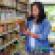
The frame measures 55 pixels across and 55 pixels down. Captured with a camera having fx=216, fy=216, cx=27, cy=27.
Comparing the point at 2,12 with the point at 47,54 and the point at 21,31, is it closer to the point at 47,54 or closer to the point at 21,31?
the point at 21,31

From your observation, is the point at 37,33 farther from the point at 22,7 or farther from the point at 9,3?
the point at 9,3

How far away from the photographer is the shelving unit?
2521mm

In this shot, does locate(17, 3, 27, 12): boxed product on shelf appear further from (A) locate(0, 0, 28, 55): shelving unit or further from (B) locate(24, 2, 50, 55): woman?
(B) locate(24, 2, 50, 55): woman

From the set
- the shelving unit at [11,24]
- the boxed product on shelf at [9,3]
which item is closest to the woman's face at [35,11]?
the shelving unit at [11,24]

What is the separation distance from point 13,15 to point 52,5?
1.58 ft

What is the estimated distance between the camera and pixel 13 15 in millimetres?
2584

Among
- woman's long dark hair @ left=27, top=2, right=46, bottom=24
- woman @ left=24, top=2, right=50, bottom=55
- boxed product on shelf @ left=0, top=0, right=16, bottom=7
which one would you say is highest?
→ boxed product on shelf @ left=0, top=0, right=16, bottom=7

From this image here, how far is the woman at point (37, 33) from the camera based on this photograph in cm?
259

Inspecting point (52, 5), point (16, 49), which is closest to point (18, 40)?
point (16, 49)

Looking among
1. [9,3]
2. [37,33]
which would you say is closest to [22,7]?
[9,3]

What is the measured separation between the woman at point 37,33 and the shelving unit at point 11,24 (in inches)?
4.0

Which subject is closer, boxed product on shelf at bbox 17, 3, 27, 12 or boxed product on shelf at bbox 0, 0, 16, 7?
boxed product on shelf at bbox 0, 0, 16, 7

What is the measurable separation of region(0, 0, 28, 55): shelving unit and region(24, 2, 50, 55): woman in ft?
0.33

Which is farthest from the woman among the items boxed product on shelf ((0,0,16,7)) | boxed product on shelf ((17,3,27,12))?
boxed product on shelf ((0,0,16,7))
